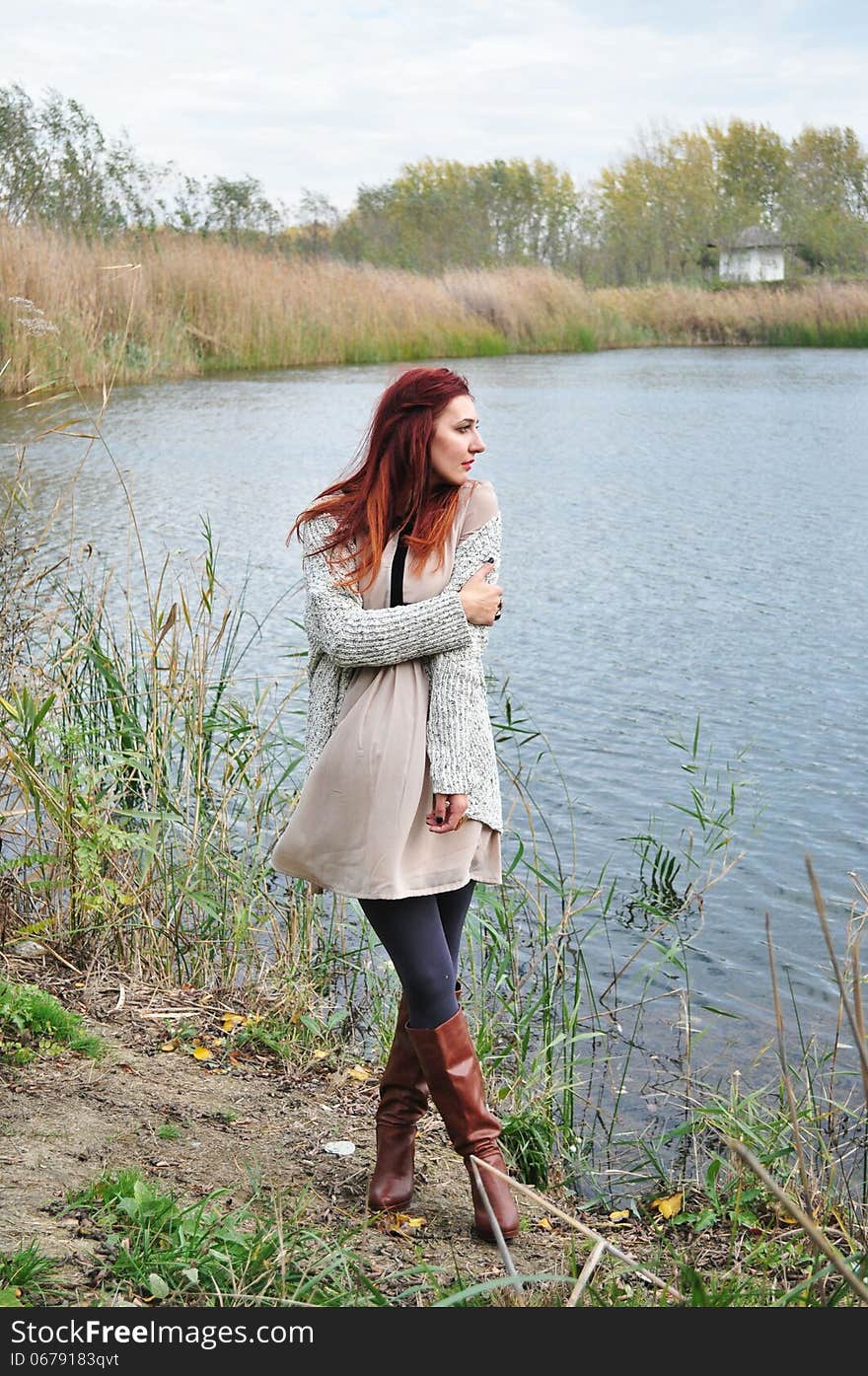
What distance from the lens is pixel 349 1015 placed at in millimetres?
4086

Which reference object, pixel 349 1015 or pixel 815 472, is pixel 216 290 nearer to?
pixel 815 472

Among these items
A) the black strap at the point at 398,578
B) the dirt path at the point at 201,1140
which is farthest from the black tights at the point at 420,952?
the black strap at the point at 398,578

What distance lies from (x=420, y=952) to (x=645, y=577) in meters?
7.45

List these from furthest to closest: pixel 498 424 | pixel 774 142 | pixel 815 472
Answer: pixel 774 142, pixel 498 424, pixel 815 472

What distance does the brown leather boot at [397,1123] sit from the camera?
9.23ft

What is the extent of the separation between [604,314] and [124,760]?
31.2 m

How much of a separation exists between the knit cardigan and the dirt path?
0.82 m

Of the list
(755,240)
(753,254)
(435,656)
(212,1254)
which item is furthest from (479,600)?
(755,240)

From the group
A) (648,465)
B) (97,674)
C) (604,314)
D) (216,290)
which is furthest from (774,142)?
(97,674)

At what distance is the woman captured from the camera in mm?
2613

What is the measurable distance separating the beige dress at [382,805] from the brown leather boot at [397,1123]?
1.18 ft

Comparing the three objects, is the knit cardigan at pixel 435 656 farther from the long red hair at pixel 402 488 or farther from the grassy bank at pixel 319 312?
the grassy bank at pixel 319 312

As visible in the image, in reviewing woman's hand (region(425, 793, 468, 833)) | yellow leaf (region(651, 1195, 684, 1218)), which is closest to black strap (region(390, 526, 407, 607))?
woman's hand (region(425, 793, 468, 833))

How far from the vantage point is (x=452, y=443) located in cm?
271
